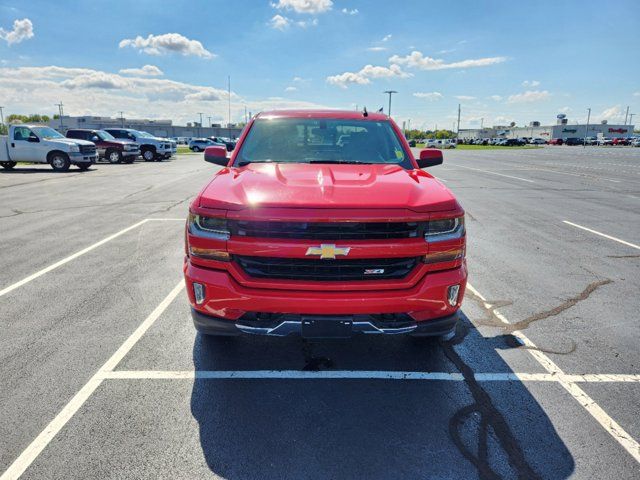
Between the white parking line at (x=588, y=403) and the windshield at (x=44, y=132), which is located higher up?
the windshield at (x=44, y=132)

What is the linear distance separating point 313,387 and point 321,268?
879 millimetres

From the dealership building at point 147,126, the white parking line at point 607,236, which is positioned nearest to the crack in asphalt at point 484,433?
the white parking line at point 607,236

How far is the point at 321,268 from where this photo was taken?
276 cm

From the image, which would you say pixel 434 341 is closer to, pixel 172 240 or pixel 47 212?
pixel 172 240

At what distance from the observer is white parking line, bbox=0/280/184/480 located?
2.27m

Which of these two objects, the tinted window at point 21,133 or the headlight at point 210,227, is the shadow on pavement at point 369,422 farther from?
the tinted window at point 21,133

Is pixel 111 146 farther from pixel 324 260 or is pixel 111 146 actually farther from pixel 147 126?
pixel 147 126

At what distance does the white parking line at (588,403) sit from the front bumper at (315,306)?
3.34 ft

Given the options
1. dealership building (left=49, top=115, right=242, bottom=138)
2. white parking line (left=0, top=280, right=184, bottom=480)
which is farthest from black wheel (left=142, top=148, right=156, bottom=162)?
dealership building (left=49, top=115, right=242, bottom=138)

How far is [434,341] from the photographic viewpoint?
3.60 m

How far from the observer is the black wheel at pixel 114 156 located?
25.5 m

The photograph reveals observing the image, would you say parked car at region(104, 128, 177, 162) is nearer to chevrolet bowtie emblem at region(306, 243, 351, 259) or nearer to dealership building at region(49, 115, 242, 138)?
chevrolet bowtie emblem at region(306, 243, 351, 259)

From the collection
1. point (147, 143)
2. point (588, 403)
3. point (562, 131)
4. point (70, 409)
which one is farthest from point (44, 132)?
point (562, 131)

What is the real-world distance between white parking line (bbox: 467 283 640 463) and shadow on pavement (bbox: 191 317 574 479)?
0.31 metres
